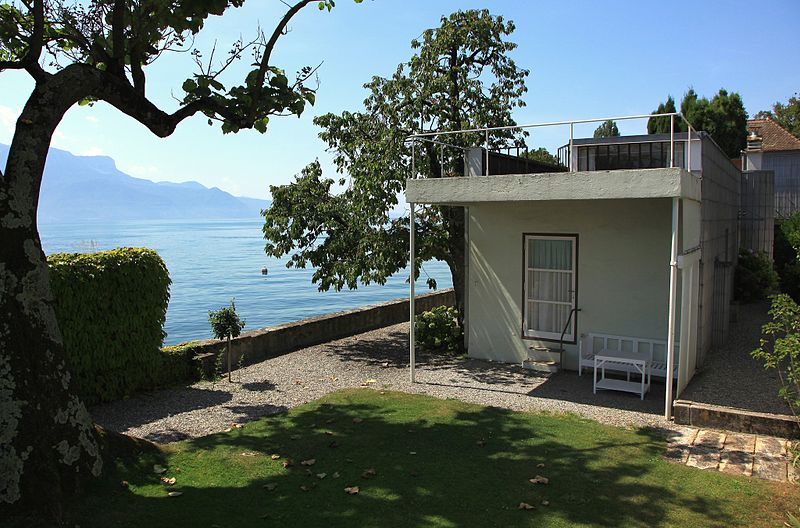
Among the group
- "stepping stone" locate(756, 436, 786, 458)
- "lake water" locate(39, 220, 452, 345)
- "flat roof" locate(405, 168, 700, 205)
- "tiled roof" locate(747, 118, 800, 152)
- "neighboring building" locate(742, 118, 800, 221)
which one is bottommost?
"lake water" locate(39, 220, 452, 345)

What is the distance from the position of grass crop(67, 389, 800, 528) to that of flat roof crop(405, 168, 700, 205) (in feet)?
11.2

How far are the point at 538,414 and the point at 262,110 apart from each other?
231 inches

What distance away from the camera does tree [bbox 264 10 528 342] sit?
43.9 feet

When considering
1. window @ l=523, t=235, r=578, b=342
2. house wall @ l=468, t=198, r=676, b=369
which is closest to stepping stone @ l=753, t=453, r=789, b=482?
house wall @ l=468, t=198, r=676, b=369

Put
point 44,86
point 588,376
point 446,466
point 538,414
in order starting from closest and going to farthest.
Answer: point 44,86
point 446,466
point 538,414
point 588,376

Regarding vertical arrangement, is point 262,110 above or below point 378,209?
above

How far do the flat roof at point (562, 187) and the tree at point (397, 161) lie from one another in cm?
238

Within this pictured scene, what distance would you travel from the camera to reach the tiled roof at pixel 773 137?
3316 centimetres

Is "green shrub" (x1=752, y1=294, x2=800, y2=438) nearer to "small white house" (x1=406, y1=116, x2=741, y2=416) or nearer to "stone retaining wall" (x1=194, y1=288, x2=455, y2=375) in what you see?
"small white house" (x1=406, y1=116, x2=741, y2=416)

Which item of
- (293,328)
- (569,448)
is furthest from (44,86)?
(293,328)

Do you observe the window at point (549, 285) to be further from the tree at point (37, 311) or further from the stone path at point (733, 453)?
the tree at point (37, 311)

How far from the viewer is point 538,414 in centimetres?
916

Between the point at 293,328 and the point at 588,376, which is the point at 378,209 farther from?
the point at 588,376

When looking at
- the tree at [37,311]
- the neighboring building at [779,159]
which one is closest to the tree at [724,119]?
the neighboring building at [779,159]
